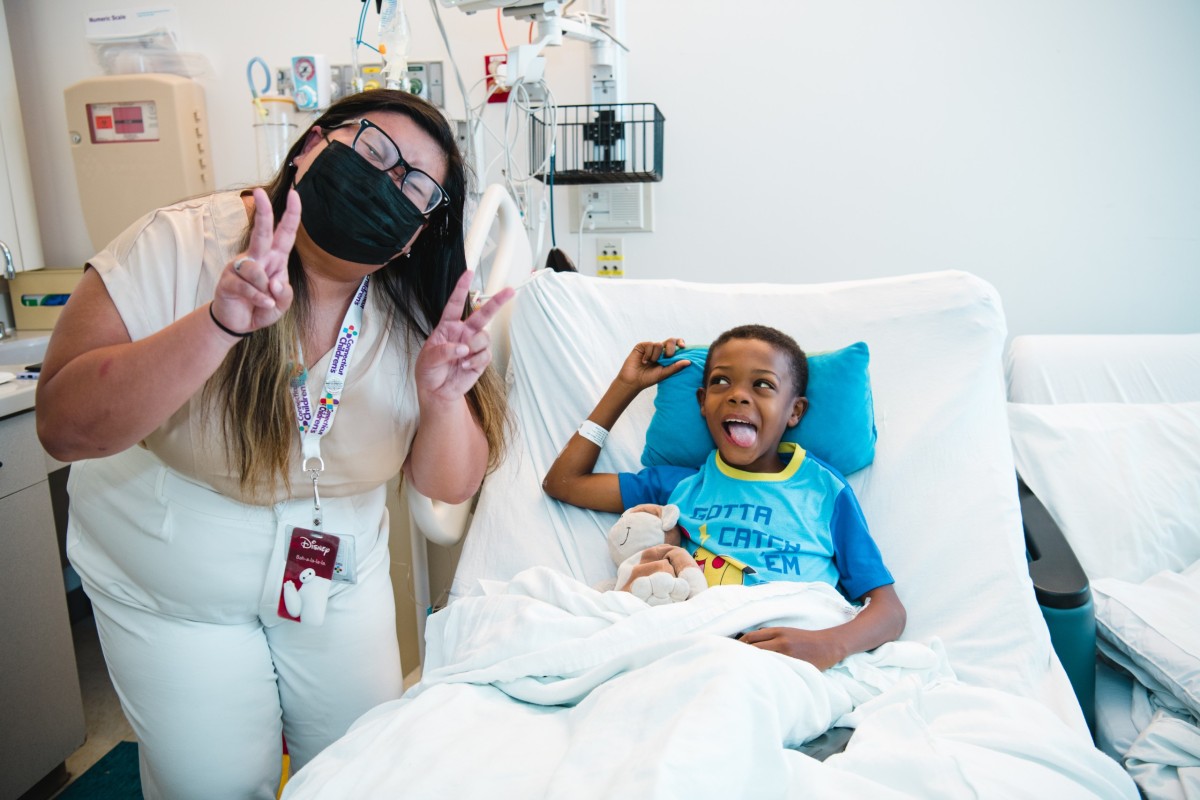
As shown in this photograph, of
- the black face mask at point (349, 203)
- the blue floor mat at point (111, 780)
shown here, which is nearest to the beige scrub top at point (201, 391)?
the black face mask at point (349, 203)

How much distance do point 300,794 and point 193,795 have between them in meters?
0.44

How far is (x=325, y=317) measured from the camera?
121 centimetres

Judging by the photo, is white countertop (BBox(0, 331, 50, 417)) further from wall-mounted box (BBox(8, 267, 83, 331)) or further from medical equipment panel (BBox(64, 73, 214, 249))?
medical equipment panel (BBox(64, 73, 214, 249))

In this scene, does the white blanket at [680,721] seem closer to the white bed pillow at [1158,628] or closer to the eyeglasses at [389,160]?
the white bed pillow at [1158,628]

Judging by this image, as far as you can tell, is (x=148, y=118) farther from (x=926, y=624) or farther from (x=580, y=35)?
(x=926, y=624)

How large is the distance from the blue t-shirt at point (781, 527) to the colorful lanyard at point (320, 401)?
1.99 feet

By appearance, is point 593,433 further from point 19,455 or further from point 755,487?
point 19,455

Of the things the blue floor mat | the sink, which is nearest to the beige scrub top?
the blue floor mat

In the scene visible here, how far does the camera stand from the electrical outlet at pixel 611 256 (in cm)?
247

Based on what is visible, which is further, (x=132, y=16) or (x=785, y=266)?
(x=132, y=16)

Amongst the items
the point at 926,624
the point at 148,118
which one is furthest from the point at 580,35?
the point at 926,624

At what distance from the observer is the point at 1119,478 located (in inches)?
68.0

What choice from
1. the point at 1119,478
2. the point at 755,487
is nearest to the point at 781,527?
the point at 755,487

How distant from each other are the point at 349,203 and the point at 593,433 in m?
0.68
